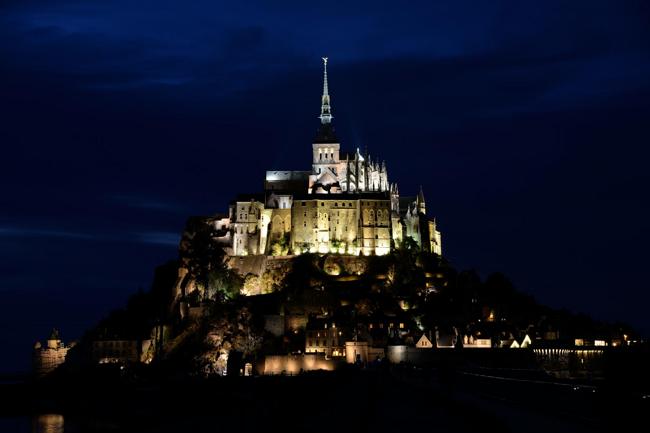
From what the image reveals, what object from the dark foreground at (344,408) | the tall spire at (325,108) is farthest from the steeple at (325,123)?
the dark foreground at (344,408)

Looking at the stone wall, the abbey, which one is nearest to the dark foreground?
the stone wall

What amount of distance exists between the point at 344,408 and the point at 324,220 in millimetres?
71973

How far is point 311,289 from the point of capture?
87.1m

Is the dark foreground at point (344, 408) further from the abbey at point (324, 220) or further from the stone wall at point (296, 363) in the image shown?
the abbey at point (324, 220)

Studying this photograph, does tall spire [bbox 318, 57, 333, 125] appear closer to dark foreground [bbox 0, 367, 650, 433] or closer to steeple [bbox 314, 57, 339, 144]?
steeple [bbox 314, 57, 339, 144]

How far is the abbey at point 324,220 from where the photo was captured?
320 ft

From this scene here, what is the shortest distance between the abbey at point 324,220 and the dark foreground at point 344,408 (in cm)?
3997

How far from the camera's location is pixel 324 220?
9806 centimetres

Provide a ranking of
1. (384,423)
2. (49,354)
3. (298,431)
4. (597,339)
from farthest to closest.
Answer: (49,354), (597,339), (384,423), (298,431)

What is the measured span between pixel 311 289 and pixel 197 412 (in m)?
49.8

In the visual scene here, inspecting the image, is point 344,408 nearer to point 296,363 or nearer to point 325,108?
point 296,363

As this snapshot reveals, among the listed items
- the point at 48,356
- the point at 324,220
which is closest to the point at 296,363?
the point at 324,220

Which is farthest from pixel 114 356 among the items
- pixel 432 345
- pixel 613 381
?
pixel 613 381

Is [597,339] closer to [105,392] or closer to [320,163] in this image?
[320,163]
